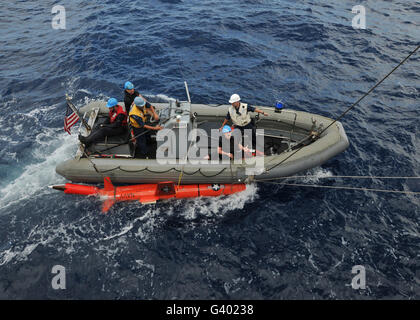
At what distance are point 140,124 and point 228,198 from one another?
387 centimetres

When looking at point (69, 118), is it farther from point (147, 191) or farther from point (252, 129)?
point (252, 129)

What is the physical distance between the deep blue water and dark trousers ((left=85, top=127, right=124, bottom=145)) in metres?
2.18

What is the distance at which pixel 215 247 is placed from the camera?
7996 mm

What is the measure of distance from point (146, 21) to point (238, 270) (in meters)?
18.6

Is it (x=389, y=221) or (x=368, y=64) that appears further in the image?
(x=368, y=64)

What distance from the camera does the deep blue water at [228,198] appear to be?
7.33 m

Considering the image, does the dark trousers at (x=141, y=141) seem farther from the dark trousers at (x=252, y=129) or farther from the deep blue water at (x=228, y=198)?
the dark trousers at (x=252, y=129)

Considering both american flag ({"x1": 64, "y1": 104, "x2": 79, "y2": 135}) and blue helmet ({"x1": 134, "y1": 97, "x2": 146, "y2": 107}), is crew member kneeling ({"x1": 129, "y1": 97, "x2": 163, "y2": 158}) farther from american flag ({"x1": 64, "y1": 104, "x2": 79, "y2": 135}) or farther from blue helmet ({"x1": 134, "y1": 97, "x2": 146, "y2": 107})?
american flag ({"x1": 64, "y1": 104, "x2": 79, "y2": 135})

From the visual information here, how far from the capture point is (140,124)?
905 centimetres

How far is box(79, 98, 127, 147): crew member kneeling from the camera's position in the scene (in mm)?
9227

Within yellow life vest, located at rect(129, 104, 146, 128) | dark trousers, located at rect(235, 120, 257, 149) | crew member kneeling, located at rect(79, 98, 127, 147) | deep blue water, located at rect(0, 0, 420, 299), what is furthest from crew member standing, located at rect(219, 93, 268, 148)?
crew member kneeling, located at rect(79, 98, 127, 147)

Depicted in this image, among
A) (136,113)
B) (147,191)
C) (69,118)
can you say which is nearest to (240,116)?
(136,113)

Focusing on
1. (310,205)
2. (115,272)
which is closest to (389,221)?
(310,205)
